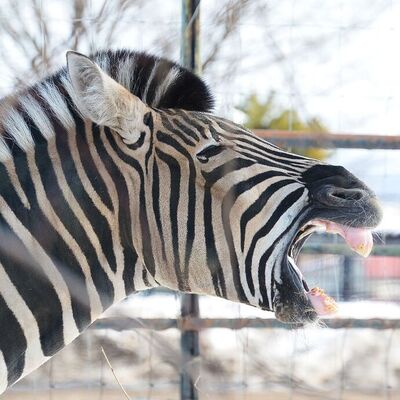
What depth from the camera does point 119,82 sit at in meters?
2.77

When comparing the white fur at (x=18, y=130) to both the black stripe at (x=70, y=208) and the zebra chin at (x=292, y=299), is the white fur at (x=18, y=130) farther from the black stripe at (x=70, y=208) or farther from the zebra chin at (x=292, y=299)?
the zebra chin at (x=292, y=299)

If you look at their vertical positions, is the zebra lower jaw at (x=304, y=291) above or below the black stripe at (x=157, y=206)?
below

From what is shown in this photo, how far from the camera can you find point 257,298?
8.40 ft

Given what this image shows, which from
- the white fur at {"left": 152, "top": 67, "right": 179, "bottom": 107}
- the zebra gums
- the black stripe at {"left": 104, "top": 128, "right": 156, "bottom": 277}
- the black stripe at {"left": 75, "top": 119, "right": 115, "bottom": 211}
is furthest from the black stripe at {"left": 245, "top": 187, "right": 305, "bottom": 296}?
the white fur at {"left": 152, "top": 67, "right": 179, "bottom": 107}

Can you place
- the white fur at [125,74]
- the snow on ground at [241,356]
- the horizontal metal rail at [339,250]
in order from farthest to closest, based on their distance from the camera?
the snow on ground at [241,356]
the horizontal metal rail at [339,250]
the white fur at [125,74]

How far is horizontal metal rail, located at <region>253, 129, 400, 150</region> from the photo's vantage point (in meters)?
4.02

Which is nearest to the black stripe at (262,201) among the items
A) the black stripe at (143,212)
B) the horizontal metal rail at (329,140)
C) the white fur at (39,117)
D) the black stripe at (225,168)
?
the black stripe at (225,168)

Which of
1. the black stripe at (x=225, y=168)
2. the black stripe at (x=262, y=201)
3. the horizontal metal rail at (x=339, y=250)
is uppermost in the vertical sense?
the black stripe at (x=225, y=168)

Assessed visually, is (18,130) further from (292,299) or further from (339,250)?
(339,250)

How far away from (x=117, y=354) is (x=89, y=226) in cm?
280

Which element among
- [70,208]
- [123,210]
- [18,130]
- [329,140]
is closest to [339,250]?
[329,140]

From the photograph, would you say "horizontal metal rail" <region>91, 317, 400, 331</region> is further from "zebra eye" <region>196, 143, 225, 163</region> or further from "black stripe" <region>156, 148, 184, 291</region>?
"zebra eye" <region>196, 143, 225, 163</region>

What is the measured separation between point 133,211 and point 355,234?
0.71m

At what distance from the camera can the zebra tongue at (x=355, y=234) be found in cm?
249
